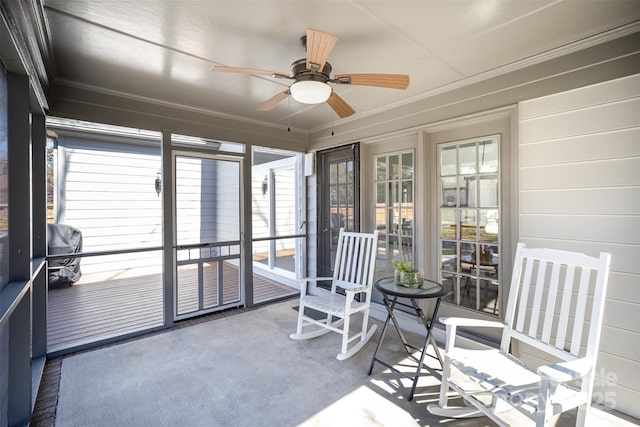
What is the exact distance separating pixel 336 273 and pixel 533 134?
7.36ft

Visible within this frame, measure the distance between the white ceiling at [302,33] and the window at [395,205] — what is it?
940mm

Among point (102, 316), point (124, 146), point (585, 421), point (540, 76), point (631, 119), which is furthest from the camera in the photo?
point (124, 146)

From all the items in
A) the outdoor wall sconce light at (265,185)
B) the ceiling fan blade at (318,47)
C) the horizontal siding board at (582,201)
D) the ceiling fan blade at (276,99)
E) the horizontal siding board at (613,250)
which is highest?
the ceiling fan blade at (318,47)

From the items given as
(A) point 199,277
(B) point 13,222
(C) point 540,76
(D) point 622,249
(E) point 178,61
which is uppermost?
(E) point 178,61

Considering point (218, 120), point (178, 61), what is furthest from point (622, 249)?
point (218, 120)

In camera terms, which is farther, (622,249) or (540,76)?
(540,76)

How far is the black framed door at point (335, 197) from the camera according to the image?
155 inches

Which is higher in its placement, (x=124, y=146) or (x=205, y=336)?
(x=124, y=146)

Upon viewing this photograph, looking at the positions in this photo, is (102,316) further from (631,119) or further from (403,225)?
(631,119)

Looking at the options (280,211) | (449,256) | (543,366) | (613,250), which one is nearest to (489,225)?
(449,256)

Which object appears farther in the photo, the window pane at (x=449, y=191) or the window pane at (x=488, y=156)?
the window pane at (x=449, y=191)

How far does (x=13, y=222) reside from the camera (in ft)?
5.48

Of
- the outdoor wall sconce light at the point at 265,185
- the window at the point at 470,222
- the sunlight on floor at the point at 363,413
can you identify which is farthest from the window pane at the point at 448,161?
the outdoor wall sconce light at the point at 265,185

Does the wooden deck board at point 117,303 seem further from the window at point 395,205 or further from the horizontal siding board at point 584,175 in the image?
the horizontal siding board at point 584,175
